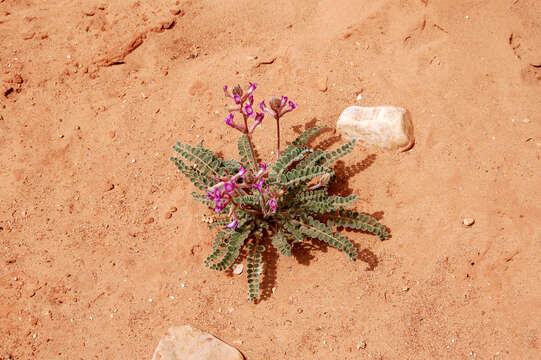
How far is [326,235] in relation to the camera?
319 cm

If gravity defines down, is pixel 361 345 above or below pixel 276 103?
below

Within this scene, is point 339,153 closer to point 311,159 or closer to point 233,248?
point 311,159

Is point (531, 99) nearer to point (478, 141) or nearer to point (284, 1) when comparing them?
point (478, 141)

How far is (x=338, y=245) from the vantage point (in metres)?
3.14

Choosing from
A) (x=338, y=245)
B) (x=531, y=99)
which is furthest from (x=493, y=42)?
(x=338, y=245)

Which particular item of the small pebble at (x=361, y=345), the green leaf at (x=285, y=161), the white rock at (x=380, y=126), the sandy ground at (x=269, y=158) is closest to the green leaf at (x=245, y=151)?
the green leaf at (x=285, y=161)

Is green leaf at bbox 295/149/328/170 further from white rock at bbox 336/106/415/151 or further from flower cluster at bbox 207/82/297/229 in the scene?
white rock at bbox 336/106/415/151

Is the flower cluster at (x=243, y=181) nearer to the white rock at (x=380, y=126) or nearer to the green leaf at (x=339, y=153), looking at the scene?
the green leaf at (x=339, y=153)

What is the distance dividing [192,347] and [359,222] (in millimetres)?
1546

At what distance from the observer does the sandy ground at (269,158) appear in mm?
3207

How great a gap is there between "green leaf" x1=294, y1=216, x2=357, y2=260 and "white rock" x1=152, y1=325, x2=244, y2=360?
102 centimetres

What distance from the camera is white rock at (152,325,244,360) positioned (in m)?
3.09

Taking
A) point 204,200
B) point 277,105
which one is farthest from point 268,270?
point 277,105

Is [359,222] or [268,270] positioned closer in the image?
[359,222]
